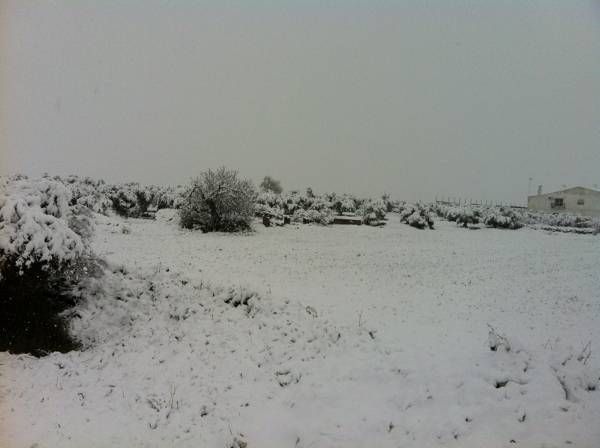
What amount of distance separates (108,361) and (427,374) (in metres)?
5.55

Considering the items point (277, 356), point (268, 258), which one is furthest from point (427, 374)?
point (268, 258)

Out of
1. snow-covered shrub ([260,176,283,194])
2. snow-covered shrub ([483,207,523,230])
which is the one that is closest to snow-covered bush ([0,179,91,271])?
snow-covered shrub ([483,207,523,230])

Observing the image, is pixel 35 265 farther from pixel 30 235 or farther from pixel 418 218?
pixel 418 218

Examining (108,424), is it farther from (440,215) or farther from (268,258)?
(440,215)

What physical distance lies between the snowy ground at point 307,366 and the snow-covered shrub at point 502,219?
83.6ft

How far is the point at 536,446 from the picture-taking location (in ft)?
17.5

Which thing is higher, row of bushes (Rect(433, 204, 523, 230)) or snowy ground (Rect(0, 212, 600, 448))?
row of bushes (Rect(433, 204, 523, 230))

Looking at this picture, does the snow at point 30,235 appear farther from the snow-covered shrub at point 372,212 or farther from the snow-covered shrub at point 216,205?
the snow-covered shrub at point 372,212

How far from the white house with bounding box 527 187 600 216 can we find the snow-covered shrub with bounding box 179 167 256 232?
49.9 meters

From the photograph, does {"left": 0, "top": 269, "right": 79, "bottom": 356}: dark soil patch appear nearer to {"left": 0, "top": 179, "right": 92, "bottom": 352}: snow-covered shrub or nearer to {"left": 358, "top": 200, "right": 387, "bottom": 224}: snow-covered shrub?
{"left": 0, "top": 179, "right": 92, "bottom": 352}: snow-covered shrub

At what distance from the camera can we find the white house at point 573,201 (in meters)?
55.0

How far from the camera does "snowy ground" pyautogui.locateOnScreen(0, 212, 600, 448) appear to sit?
5.74 metres

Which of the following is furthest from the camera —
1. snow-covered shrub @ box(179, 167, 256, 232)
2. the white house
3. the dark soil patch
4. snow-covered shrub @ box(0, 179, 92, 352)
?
the white house

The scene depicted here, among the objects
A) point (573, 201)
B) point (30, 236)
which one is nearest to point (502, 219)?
point (573, 201)
